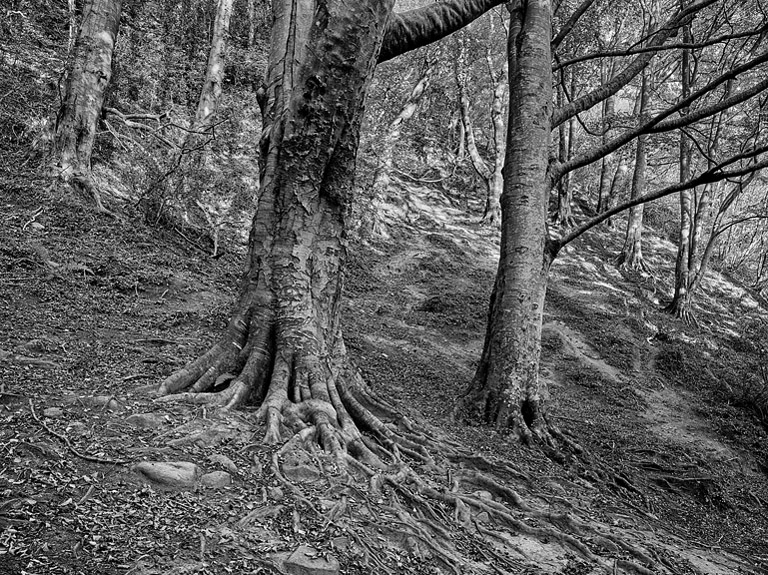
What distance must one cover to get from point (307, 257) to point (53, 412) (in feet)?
6.83

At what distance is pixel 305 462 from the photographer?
3496 millimetres

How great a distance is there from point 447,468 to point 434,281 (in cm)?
1053

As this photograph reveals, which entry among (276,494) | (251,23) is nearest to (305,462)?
(276,494)

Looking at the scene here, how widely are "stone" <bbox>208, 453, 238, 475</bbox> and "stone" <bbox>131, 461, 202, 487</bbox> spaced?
0.70ft

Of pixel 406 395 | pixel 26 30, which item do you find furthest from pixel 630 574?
pixel 26 30

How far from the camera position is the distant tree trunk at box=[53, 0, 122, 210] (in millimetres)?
8820

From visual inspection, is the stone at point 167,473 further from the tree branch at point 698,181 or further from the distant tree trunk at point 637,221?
the distant tree trunk at point 637,221

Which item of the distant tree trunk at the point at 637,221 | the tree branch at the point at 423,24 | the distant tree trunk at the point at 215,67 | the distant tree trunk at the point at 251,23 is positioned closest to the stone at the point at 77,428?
the tree branch at the point at 423,24

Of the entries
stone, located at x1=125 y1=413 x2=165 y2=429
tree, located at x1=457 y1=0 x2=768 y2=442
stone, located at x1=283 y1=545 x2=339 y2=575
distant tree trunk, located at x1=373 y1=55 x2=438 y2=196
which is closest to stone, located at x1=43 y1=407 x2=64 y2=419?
stone, located at x1=125 y1=413 x2=165 y2=429

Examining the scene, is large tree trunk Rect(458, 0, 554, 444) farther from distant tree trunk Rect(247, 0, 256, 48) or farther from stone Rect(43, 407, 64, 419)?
distant tree trunk Rect(247, 0, 256, 48)

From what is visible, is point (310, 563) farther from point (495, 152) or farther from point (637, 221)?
point (637, 221)

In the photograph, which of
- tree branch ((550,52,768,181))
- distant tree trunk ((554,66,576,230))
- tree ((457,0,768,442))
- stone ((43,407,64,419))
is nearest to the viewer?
stone ((43,407,64,419))

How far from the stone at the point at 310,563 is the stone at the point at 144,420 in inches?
57.1

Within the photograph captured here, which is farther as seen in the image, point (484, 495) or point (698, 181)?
point (698, 181)
